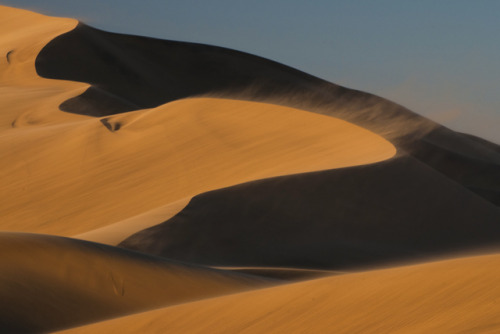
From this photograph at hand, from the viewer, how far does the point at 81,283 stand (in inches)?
338

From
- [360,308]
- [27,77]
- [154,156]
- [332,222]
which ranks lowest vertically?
[332,222]

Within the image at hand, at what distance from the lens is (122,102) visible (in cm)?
2942

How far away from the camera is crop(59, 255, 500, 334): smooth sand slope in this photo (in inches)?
229

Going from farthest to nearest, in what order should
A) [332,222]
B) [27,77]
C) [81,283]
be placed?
[27,77] < [332,222] < [81,283]

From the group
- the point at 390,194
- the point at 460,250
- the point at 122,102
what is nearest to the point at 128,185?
the point at 390,194

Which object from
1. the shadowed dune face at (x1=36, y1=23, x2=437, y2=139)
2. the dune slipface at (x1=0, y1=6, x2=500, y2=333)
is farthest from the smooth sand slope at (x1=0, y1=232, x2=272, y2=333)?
the shadowed dune face at (x1=36, y1=23, x2=437, y2=139)

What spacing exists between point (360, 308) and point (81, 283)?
2.97 meters

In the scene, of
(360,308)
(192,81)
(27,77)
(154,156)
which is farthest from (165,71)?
(360,308)

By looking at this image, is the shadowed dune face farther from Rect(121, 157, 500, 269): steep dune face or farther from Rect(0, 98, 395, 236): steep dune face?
Rect(121, 157, 500, 269): steep dune face

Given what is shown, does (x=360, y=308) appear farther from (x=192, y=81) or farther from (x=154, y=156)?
(x=192, y=81)

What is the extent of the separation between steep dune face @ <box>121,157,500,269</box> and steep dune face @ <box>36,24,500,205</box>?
841cm

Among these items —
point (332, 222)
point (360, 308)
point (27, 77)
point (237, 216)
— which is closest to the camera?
point (360, 308)

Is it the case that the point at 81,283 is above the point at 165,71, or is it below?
below

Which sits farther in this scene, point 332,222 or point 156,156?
point 156,156
